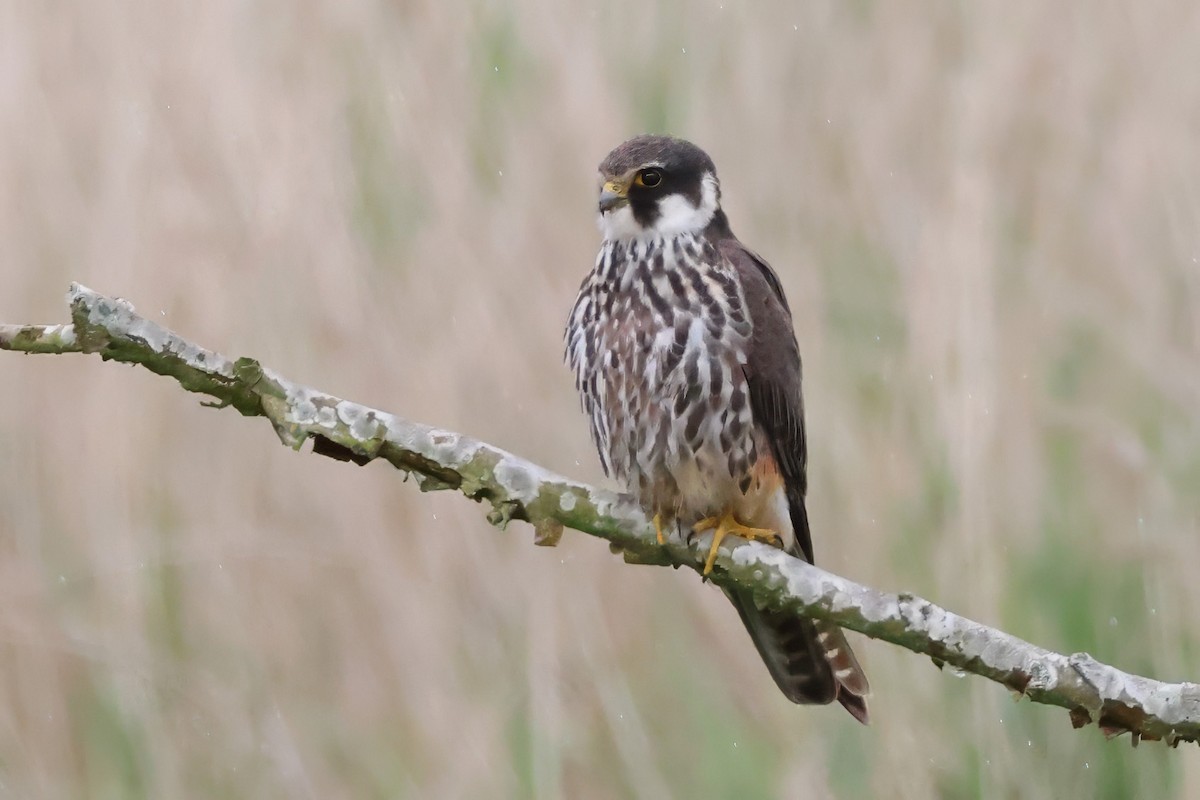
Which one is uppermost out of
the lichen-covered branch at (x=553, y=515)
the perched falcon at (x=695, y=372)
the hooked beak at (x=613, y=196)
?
the hooked beak at (x=613, y=196)

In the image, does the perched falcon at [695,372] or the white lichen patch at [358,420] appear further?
the perched falcon at [695,372]

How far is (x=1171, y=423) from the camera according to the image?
2.38 m

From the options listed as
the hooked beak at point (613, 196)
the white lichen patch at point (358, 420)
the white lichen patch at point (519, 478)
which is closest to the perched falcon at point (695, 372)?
the hooked beak at point (613, 196)

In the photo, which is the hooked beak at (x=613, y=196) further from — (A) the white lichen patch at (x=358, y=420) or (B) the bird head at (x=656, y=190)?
(A) the white lichen patch at (x=358, y=420)

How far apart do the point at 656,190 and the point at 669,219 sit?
4cm

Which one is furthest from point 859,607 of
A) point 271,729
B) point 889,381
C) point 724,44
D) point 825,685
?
point 724,44

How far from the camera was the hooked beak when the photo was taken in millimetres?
1750

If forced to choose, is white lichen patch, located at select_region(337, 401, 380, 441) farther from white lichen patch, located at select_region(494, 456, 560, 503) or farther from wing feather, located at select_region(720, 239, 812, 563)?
wing feather, located at select_region(720, 239, 812, 563)

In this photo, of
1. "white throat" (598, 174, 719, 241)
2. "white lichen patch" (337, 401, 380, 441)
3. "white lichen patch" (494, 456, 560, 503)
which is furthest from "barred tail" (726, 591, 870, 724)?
"white lichen patch" (337, 401, 380, 441)

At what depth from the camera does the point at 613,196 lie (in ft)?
5.75

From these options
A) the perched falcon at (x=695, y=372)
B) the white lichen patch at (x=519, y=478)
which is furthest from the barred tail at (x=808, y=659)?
the white lichen patch at (x=519, y=478)

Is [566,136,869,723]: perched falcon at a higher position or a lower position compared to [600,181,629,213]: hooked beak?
lower

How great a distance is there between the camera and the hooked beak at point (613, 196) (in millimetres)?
1750

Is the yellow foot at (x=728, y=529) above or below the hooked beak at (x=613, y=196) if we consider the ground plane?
below
